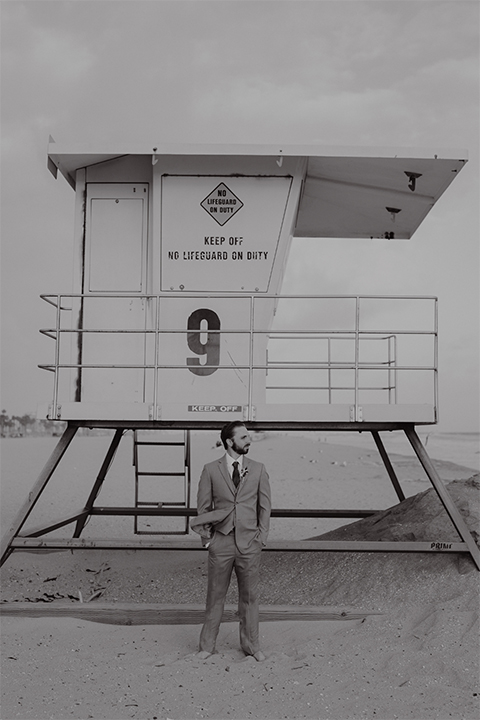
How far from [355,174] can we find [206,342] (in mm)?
2672

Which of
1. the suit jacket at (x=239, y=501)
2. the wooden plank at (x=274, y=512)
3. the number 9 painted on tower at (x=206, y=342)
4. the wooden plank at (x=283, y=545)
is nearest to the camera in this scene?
the suit jacket at (x=239, y=501)

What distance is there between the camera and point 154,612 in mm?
7902

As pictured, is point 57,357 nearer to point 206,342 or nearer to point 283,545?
point 206,342

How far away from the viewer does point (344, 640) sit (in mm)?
7145

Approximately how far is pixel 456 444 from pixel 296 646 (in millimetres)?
54484

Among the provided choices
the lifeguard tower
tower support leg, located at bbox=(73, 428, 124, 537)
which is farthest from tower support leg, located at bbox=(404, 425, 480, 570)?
tower support leg, located at bbox=(73, 428, 124, 537)

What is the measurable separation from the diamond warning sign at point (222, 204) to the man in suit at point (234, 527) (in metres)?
3.12

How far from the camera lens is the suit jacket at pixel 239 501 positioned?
6.47 metres

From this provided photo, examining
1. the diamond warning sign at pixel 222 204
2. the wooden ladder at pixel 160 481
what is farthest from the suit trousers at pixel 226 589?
the diamond warning sign at pixel 222 204

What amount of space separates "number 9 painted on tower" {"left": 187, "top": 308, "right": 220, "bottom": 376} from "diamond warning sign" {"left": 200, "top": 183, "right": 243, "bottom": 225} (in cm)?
109

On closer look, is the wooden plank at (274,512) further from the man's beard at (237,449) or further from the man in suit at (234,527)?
the man's beard at (237,449)

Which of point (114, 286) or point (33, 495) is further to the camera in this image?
point (114, 286)

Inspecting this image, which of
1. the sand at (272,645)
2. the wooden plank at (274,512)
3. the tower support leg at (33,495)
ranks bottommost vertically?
the sand at (272,645)

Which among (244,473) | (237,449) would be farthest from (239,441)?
(244,473)
